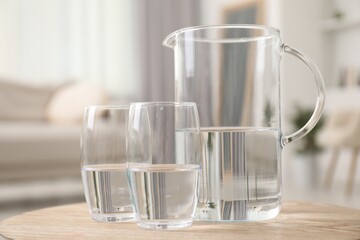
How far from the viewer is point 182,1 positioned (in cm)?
565

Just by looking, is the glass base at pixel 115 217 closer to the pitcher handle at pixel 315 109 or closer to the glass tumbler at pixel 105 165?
the glass tumbler at pixel 105 165

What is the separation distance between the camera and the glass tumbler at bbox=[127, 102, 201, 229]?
680mm

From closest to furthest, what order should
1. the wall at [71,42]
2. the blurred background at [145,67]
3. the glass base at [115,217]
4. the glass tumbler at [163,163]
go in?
the glass tumbler at [163,163], the glass base at [115,217], the blurred background at [145,67], the wall at [71,42]

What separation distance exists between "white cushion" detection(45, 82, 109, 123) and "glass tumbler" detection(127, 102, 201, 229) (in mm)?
2635

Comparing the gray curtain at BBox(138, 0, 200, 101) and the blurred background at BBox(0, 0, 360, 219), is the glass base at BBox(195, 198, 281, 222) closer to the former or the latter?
the blurred background at BBox(0, 0, 360, 219)

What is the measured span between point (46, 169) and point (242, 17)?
113 inches

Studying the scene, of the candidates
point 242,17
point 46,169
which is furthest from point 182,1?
point 46,169

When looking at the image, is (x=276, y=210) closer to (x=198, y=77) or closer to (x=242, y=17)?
(x=198, y=77)

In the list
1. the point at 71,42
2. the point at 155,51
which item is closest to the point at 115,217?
the point at 71,42


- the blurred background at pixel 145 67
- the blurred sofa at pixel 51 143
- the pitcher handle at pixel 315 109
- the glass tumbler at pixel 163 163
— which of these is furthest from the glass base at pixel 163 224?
the blurred background at pixel 145 67

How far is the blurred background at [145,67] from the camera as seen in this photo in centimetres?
379

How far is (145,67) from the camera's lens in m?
5.41

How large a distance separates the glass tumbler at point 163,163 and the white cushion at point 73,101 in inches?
104

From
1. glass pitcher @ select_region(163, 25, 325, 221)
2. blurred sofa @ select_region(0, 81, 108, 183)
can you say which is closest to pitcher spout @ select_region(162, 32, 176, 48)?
glass pitcher @ select_region(163, 25, 325, 221)
